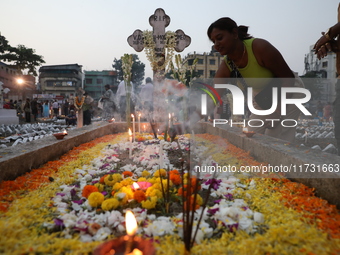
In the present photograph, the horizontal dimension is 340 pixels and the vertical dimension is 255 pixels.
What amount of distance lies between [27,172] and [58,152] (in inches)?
42.6

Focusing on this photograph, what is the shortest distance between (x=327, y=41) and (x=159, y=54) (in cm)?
742

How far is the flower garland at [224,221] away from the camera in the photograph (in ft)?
5.08

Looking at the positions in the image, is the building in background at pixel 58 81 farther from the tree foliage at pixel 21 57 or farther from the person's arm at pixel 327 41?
the person's arm at pixel 327 41

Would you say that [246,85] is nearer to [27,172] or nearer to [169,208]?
[169,208]

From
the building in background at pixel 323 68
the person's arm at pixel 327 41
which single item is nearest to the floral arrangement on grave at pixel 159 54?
the person's arm at pixel 327 41

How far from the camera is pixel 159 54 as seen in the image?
32.9 feet

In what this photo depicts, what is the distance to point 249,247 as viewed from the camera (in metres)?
1.56

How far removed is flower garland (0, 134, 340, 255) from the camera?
1.55 metres

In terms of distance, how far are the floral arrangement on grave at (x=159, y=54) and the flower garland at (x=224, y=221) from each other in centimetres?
742

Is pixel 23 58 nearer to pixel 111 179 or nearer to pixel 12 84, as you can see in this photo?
pixel 12 84

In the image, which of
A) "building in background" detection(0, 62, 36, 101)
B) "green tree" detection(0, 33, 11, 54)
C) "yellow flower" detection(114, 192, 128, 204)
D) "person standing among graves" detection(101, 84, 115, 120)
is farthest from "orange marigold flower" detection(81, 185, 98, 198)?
"building in background" detection(0, 62, 36, 101)

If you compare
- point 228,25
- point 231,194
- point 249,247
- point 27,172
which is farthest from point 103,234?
point 228,25

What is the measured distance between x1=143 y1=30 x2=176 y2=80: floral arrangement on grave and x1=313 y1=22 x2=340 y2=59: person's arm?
6.97 meters

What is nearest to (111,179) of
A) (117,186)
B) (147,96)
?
(117,186)
